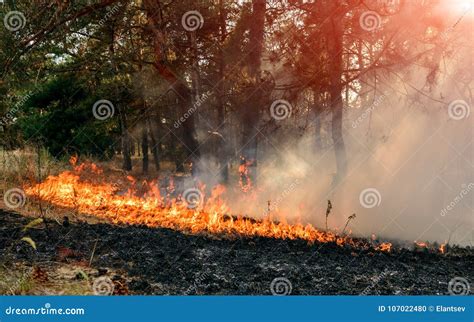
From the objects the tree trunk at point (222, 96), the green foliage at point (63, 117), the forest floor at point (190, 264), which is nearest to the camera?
the forest floor at point (190, 264)

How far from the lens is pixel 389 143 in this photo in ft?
52.6

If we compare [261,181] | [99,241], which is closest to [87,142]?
[261,181]

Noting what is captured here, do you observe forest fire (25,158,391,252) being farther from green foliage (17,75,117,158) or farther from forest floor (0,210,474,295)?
green foliage (17,75,117,158)

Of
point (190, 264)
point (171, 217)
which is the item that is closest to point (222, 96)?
point (171, 217)

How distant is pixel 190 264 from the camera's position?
647 cm

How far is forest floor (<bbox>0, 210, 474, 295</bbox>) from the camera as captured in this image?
552 centimetres

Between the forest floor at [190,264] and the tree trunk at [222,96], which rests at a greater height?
the tree trunk at [222,96]

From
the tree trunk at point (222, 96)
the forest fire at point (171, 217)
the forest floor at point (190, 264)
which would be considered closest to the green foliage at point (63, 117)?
the tree trunk at point (222, 96)

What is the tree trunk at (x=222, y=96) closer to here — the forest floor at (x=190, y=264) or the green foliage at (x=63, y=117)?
the green foliage at (x=63, y=117)

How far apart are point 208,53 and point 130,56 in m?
4.33

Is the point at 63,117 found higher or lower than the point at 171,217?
higher

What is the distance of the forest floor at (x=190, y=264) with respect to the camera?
552 centimetres

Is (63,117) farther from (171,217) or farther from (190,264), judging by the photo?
(190,264)

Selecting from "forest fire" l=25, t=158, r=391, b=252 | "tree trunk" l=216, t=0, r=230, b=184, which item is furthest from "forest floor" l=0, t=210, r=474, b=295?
"tree trunk" l=216, t=0, r=230, b=184
